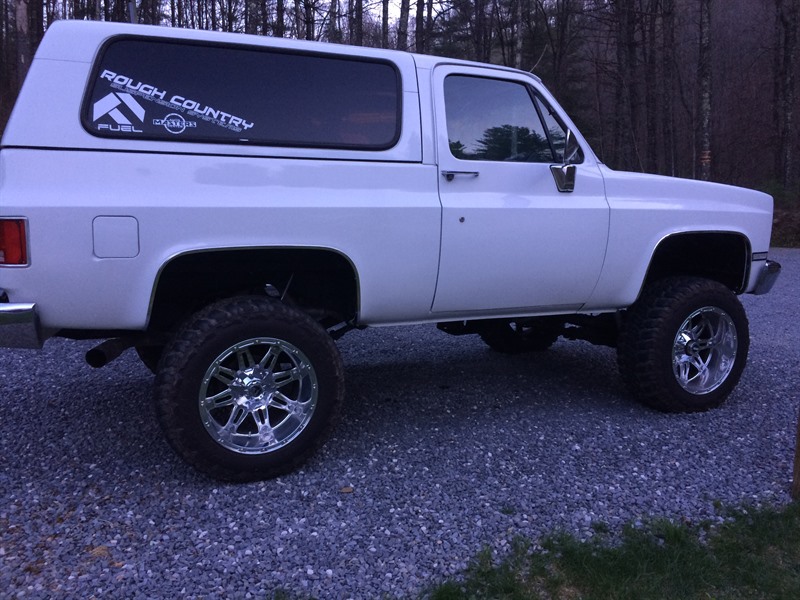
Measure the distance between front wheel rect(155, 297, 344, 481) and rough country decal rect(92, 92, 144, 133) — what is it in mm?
928

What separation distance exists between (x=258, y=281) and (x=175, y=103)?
3.36 feet

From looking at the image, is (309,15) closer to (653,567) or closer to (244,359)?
(244,359)

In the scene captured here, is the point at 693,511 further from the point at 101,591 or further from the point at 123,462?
the point at 123,462

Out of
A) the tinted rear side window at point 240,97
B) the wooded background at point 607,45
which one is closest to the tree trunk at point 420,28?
the wooded background at point 607,45

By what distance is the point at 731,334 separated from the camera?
15.9 feet

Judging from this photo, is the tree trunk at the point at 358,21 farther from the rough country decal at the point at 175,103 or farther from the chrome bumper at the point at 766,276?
the rough country decal at the point at 175,103

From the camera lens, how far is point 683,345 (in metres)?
4.74

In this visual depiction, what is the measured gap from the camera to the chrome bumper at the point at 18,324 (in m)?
3.09

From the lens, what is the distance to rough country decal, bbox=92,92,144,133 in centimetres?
330

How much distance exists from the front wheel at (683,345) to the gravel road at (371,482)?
6.4 inches

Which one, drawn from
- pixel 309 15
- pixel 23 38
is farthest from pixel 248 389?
pixel 309 15

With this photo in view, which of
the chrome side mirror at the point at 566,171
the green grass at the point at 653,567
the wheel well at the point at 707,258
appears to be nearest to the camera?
the green grass at the point at 653,567

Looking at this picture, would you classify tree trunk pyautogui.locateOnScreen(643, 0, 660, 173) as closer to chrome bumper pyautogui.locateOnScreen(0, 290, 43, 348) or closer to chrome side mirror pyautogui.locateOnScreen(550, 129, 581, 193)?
chrome side mirror pyautogui.locateOnScreen(550, 129, 581, 193)

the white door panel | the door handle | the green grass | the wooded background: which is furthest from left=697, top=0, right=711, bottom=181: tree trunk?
the green grass
